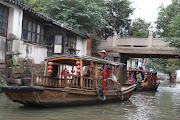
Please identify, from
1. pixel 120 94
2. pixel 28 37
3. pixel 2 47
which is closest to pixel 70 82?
pixel 120 94

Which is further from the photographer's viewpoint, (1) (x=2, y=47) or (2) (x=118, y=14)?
(2) (x=118, y=14)

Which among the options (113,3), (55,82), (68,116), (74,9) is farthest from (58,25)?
(113,3)

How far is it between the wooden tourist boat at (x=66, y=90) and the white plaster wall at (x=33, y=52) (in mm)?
3412

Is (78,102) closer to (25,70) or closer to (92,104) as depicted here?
(92,104)

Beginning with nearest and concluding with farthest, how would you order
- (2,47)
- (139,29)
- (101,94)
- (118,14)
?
1. (101,94)
2. (2,47)
3. (118,14)
4. (139,29)

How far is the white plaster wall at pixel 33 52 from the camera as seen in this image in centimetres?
1150

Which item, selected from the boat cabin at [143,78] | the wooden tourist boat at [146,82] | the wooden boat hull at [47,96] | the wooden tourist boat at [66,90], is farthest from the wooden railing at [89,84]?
the boat cabin at [143,78]

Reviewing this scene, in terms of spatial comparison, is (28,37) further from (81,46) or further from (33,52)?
(81,46)

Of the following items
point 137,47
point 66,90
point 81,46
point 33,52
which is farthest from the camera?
point 81,46

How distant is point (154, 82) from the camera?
1755 cm


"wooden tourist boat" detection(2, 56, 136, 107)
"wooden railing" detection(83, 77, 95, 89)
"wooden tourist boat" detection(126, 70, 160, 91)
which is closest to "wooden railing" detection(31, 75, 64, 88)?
"wooden tourist boat" detection(2, 56, 136, 107)

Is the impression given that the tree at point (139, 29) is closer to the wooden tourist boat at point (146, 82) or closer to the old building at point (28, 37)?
the wooden tourist boat at point (146, 82)

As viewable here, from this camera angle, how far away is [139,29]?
24.2 metres

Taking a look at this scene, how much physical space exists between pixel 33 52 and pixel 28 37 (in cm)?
91
